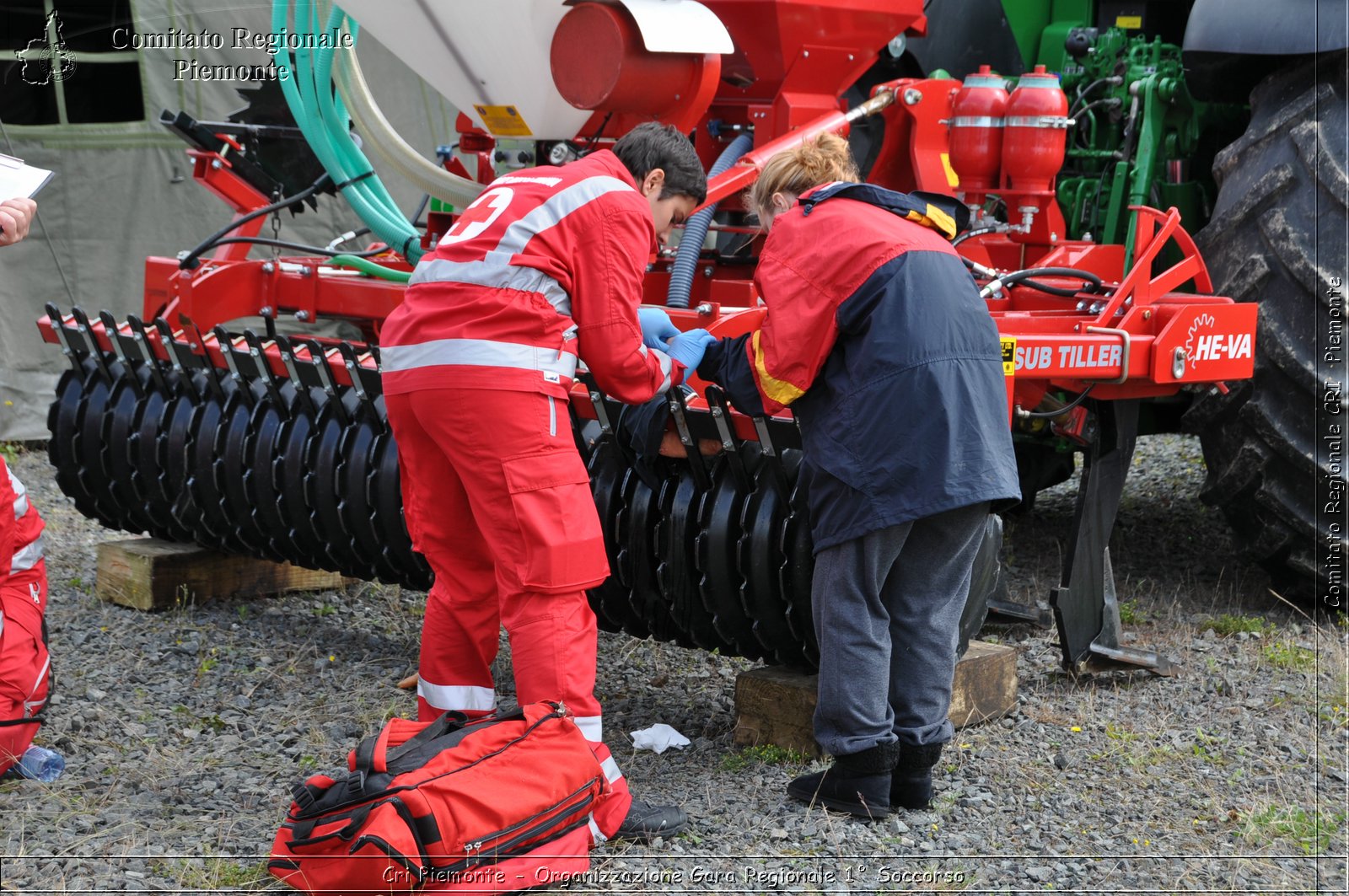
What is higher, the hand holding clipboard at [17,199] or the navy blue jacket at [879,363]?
the hand holding clipboard at [17,199]

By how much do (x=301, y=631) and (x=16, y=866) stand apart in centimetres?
169

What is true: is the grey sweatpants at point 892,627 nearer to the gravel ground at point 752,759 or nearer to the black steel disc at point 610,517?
the gravel ground at point 752,759

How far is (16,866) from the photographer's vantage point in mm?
2770

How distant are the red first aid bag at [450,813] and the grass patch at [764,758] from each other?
2.04ft

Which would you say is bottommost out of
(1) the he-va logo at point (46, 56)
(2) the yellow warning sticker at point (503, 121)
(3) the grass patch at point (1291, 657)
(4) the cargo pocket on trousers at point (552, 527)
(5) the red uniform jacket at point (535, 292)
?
(3) the grass patch at point (1291, 657)

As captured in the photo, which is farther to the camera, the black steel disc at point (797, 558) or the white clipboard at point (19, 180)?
the black steel disc at point (797, 558)

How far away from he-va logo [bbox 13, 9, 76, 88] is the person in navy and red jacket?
5027mm

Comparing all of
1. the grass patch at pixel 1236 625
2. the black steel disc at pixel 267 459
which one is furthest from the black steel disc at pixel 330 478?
the grass patch at pixel 1236 625

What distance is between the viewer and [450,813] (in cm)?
261

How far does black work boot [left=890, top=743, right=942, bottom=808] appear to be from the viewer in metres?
3.13

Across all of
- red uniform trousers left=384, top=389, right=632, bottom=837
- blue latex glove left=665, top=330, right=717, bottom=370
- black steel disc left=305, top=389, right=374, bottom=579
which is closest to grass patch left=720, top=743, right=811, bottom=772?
red uniform trousers left=384, top=389, right=632, bottom=837

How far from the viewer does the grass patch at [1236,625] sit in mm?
4453

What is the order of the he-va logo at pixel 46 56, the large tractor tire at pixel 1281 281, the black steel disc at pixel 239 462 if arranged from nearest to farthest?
the large tractor tire at pixel 1281 281, the black steel disc at pixel 239 462, the he-va logo at pixel 46 56

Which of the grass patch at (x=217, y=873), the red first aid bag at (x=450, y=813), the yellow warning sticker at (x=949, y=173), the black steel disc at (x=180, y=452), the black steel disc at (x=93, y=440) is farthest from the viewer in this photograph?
the black steel disc at (x=93, y=440)
